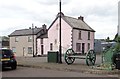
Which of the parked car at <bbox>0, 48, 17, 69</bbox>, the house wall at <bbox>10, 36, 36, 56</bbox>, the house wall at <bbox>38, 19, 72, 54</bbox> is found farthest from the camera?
the house wall at <bbox>10, 36, 36, 56</bbox>

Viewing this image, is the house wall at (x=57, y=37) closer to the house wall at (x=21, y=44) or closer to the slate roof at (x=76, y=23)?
the slate roof at (x=76, y=23)

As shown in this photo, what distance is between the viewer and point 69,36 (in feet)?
174

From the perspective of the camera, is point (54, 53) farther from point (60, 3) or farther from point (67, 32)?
point (67, 32)

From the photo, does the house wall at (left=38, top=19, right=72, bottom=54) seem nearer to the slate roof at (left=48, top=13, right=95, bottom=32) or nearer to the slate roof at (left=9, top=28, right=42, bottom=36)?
the slate roof at (left=48, top=13, right=95, bottom=32)

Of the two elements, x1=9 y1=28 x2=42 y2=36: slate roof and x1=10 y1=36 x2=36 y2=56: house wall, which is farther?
x1=10 y1=36 x2=36 y2=56: house wall

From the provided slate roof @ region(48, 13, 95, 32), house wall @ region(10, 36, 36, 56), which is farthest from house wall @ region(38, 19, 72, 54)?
house wall @ region(10, 36, 36, 56)

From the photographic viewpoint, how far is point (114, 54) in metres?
16.2

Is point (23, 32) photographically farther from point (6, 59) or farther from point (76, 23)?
point (6, 59)

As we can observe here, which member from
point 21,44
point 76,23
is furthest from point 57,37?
point 21,44

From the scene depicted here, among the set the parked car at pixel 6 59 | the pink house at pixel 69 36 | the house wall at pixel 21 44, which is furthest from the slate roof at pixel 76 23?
the parked car at pixel 6 59

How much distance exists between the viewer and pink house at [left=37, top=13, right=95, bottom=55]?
2087 inches

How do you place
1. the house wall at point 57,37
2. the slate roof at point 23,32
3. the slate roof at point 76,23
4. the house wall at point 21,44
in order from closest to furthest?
the house wall at point 57,37 → the slate roof at point 76,23 → the slate roof at point 23,32 → the house wall at point 21,44

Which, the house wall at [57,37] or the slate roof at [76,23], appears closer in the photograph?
the house wall at [57,37]

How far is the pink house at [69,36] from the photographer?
53000 mm
